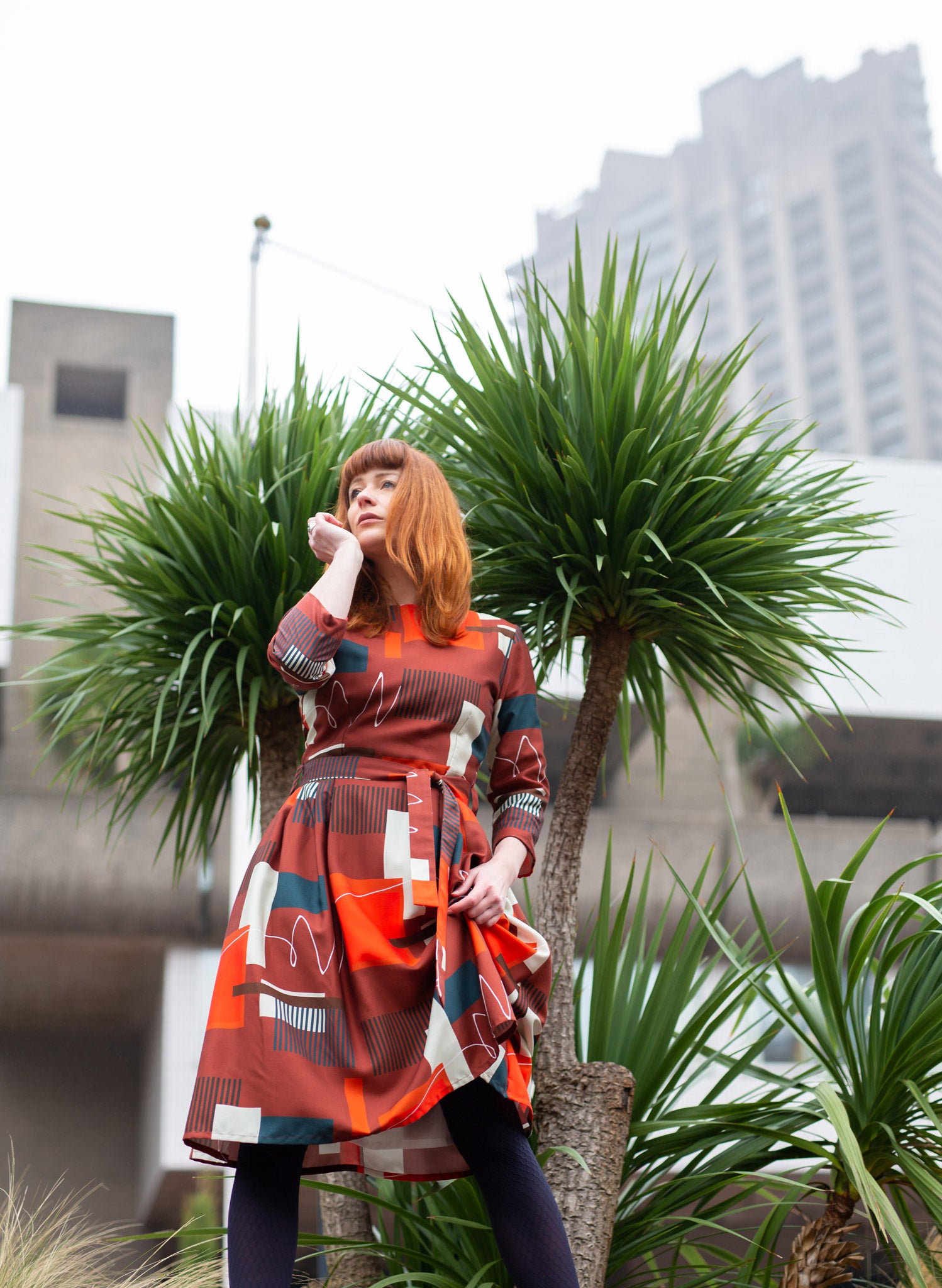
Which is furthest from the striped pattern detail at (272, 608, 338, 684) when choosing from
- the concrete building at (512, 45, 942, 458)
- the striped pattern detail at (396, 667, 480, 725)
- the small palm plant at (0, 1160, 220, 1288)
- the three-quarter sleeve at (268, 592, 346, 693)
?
the concrete building at (512, 45, 942, 458)

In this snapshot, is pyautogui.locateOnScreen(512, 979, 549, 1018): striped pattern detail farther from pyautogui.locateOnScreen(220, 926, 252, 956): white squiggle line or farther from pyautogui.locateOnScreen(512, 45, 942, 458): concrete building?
pyautogui.locateOnScreen(512, 45, 942, 458): concrete building

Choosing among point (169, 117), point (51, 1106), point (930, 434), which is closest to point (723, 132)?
point (930, 434)

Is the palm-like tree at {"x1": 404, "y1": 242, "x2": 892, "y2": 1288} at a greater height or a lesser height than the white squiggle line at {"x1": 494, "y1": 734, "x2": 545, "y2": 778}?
greater

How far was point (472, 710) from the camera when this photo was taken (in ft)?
4.44

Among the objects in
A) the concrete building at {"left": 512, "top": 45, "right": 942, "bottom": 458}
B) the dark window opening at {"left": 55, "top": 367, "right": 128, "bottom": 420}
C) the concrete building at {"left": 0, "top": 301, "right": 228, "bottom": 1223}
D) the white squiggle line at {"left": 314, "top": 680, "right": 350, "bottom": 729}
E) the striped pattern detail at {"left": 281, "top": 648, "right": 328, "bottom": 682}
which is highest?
the concrete building at {"left": 512, "top": 45, "right": 942, "bottom": 458}

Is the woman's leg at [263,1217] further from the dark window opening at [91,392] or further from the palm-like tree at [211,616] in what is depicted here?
the dark window opening at [91,392]

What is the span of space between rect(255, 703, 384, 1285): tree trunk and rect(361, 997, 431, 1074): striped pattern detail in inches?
33.9

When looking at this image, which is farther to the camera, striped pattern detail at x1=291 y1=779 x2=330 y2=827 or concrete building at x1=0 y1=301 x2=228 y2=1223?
concrete building at x1=0 y1=301 x2=228 y2=1223

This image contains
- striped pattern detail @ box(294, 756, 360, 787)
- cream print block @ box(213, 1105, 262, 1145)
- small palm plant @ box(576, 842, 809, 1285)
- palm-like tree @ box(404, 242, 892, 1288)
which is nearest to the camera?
cream print block @ box(213, 1105, 262, 1145)

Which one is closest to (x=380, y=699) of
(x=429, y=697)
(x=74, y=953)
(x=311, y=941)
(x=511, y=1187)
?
(x=429, y=697)

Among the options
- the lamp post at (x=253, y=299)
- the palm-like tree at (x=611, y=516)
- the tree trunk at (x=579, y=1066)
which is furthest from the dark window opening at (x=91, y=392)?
the tree trunk at (x=579, y=1066)

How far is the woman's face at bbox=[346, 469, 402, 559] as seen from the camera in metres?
1.41

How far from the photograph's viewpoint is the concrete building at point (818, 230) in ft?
221

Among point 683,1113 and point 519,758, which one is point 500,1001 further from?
point 683,1113
